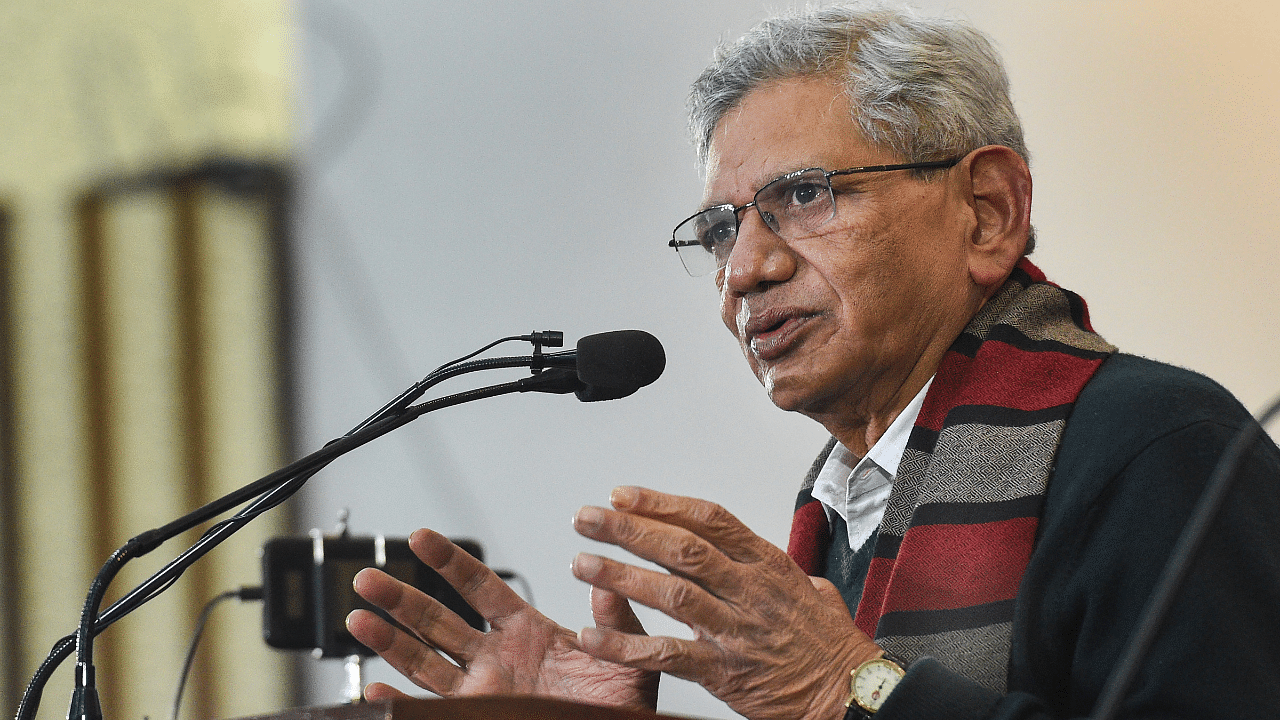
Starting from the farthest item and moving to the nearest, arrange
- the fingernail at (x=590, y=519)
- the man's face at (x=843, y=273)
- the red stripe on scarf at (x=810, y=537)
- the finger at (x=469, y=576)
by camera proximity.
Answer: the red stripe on scarf at (x=810, y=537) → the man's face at (x=843, y=273) → the finger at (x=469, y=576) → the fingernail at (x=590, y=519)

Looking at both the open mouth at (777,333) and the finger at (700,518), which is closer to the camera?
the finger at (700,518)

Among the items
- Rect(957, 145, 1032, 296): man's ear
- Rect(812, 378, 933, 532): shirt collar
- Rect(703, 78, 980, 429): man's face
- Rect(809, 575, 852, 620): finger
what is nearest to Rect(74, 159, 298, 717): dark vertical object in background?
Rect(812, 378, 933, 532): shirt collar

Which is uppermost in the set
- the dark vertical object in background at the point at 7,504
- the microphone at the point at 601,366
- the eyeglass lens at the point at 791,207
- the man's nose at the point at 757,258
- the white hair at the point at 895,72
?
the white hair at the point at 895,72

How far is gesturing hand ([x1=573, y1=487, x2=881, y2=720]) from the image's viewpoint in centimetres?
100

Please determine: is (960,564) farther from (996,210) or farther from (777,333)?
(996,210)

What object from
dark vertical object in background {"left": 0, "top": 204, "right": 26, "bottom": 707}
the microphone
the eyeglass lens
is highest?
the eyeglass lens

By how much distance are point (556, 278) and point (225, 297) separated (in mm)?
1170

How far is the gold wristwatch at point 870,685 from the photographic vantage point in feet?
3.51

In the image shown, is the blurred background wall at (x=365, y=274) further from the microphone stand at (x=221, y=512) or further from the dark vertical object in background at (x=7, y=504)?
the microphone stand at (x=221, y=512)

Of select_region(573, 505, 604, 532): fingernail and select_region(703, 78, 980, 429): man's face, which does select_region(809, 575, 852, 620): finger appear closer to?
select_region(573, 505, 604, 532): fingernail

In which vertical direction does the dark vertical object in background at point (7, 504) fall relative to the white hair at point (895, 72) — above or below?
below

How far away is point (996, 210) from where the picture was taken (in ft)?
5.26

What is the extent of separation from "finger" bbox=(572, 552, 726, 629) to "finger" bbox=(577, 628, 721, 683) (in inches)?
1.2

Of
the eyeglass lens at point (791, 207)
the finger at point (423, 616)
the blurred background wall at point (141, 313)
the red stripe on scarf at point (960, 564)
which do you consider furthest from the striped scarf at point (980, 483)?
the blurred background wall at point (141, 313)
